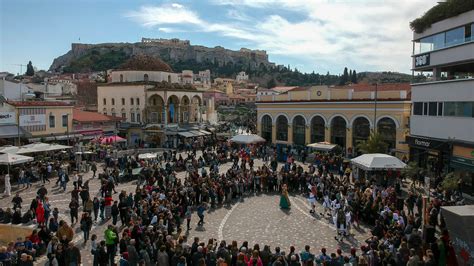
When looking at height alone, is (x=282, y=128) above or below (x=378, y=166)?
above

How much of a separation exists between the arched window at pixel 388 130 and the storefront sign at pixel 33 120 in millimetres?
27679

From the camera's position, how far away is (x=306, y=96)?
3916 cm

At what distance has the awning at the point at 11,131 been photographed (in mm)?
29237

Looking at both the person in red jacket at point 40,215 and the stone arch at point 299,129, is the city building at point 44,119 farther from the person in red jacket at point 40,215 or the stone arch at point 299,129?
the stone arch at point 299,129

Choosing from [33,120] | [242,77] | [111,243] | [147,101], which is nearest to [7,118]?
[33,120]

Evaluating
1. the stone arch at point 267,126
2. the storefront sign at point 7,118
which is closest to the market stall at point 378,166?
the stone arch at point 267,126

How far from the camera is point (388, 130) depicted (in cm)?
3189

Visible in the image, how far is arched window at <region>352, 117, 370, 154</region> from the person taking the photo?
33.8 meters

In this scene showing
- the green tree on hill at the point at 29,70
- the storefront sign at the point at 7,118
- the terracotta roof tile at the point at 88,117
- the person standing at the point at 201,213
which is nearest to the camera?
the person standing at the point at 201,213

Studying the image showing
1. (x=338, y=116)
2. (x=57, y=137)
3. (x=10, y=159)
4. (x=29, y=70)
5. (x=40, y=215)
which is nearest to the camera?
(x=40, y=215)

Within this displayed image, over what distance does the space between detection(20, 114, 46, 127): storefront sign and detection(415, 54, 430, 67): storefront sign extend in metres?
Result: 29.2

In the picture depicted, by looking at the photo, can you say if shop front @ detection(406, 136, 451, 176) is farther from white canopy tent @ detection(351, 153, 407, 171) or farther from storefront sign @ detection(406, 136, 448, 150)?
white canopy tent @ detection(351, 153, 407, 171)

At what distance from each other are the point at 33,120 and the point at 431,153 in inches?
1164

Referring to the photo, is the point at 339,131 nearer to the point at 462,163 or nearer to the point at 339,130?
the point at 339,130
